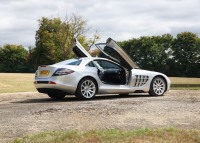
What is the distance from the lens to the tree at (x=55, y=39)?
2308 inches

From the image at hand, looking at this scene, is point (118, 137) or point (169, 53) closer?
point (118, 137)

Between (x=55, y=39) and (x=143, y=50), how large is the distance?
20009 millimetres

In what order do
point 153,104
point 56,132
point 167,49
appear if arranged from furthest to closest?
point 167,49, point 153,104, point 56,132

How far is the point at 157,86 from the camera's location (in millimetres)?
13125

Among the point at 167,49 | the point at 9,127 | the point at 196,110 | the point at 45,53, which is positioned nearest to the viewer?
the point at 9,127

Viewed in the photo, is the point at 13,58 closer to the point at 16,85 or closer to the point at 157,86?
the point at 16,85

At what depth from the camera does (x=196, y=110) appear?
893cm

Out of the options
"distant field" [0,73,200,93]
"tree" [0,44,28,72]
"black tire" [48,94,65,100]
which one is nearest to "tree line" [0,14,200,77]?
"tree" [0,44,28,72]

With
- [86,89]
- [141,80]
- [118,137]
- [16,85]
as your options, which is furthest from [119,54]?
[16,85]

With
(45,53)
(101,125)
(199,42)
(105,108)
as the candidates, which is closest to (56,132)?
(101,125)

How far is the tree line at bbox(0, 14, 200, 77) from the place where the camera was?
6469 cm

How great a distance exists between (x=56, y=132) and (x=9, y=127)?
123 cm

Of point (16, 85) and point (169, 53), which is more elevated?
point (169, 53)

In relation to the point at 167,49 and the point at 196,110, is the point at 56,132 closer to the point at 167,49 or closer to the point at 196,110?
the point at 196,110
